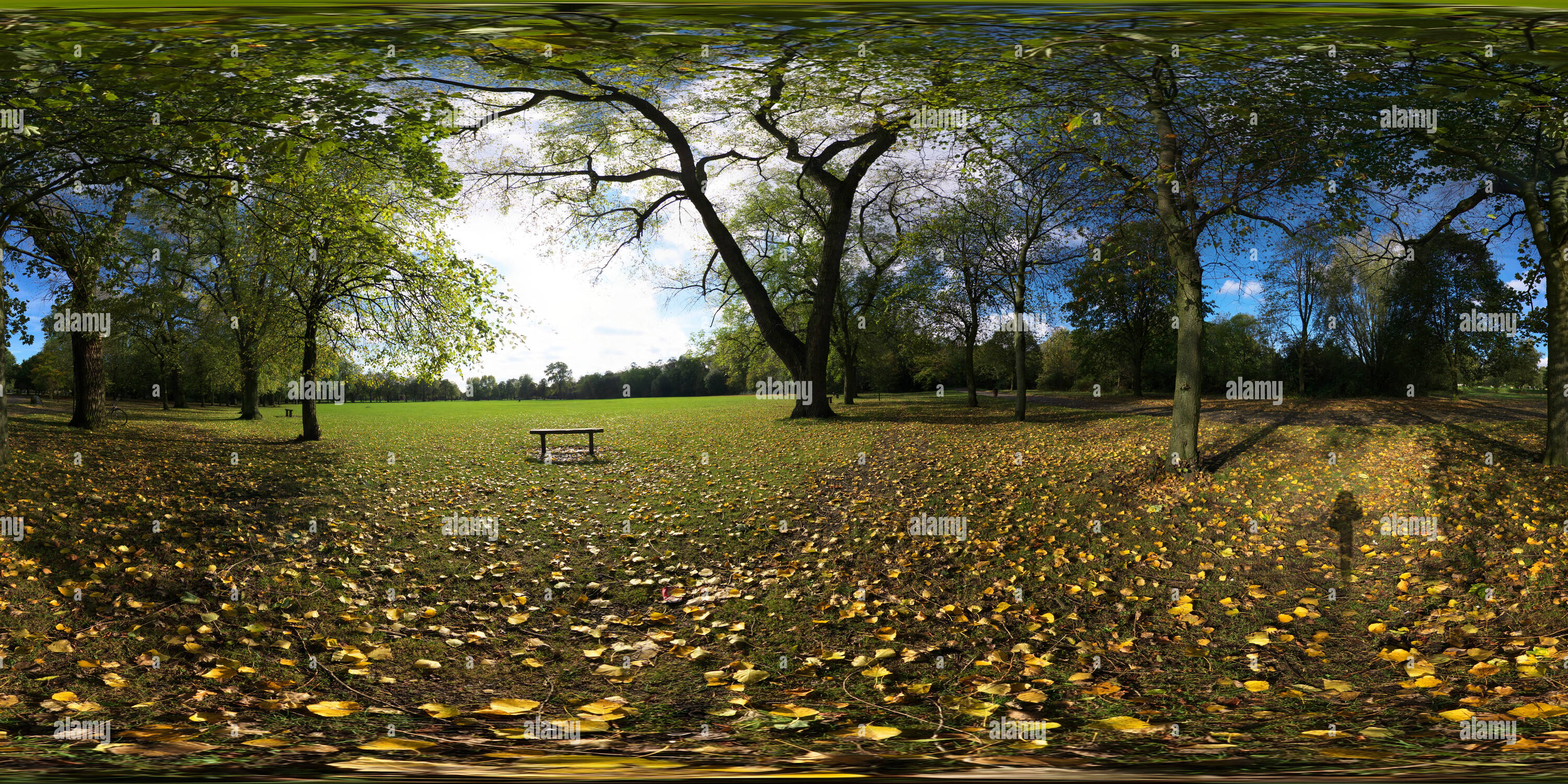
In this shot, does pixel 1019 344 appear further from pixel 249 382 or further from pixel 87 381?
pixel 87 381

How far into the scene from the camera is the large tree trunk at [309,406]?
11.4 feet

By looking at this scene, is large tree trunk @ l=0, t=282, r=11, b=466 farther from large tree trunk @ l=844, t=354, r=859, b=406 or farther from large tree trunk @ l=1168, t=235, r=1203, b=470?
large tree trunk @ l=1168, t=235, r=1203, b=470

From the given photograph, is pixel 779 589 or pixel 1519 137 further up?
pixel 1519 137

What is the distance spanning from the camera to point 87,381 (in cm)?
358

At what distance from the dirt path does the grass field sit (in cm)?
3

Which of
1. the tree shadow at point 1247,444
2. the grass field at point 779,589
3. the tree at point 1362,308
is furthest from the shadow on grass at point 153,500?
the tree at point 1362,308

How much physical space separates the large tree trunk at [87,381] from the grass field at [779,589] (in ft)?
0.31

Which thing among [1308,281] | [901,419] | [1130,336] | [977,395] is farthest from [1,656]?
[1308,281]

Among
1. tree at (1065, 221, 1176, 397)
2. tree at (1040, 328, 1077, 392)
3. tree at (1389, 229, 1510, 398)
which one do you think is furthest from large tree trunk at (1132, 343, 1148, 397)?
tree at (1389, 229, 1510, 398)

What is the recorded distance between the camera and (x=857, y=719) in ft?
7.54

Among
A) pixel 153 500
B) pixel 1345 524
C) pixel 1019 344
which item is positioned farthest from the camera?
pixel 1019 344

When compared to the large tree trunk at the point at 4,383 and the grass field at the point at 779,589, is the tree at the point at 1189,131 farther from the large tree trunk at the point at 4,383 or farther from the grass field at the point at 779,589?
the large tree trunk at the point at 4,383

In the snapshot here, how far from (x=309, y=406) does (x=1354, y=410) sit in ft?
17.8

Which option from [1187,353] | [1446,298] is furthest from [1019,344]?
[1446,298]
